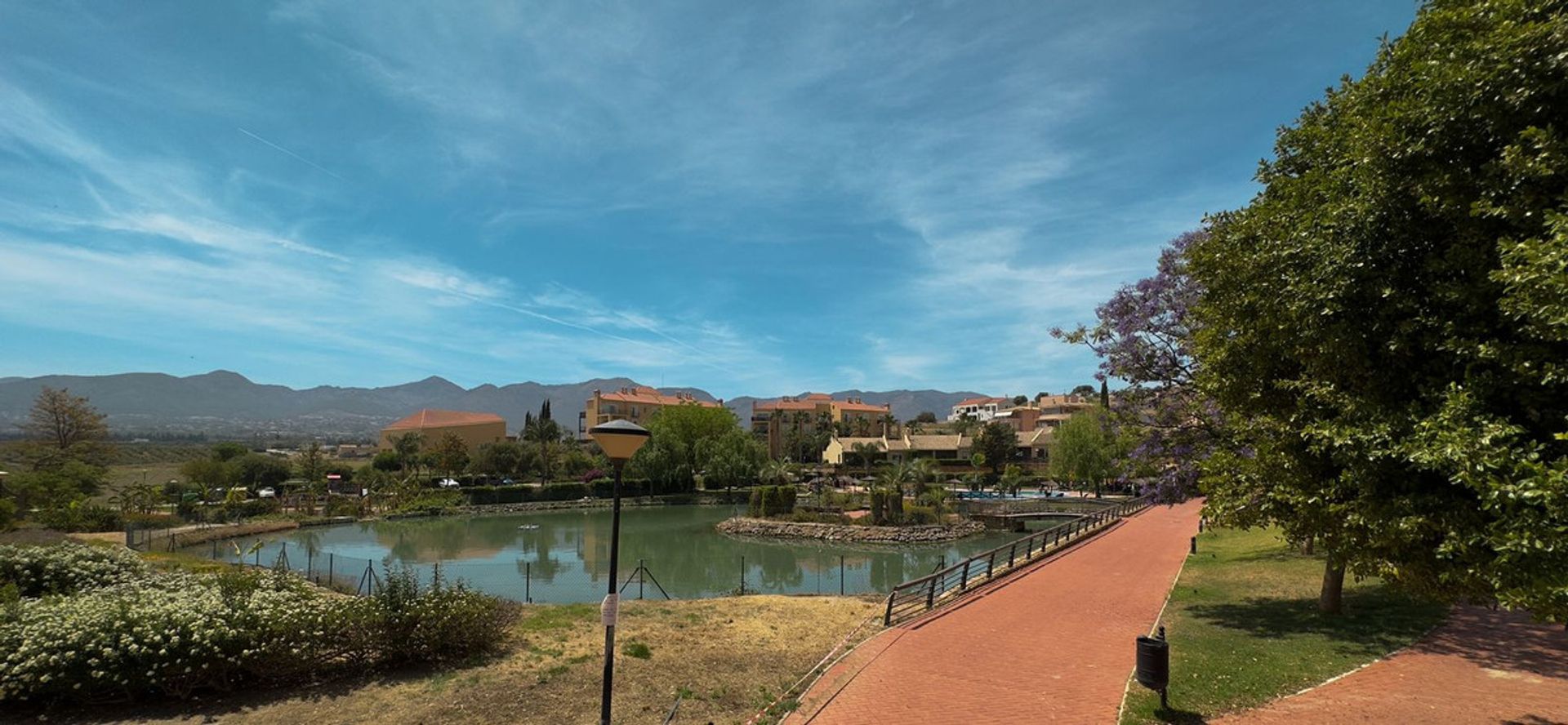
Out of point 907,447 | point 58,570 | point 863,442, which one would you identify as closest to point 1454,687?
point 58,570

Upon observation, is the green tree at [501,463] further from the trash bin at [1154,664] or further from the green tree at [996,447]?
the trash bin at [1154,664]

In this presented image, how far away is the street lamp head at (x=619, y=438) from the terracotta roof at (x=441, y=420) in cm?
11286

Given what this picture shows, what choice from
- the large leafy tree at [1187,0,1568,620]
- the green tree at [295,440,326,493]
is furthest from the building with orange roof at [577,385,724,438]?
the large leafy tree at [1187,0,1568,620]

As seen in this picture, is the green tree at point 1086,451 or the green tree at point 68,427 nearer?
the green tree at point 68,427

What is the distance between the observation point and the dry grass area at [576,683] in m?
8.82

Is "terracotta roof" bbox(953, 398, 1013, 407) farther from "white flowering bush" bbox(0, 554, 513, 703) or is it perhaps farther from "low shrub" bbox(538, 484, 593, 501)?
"white flowering bush" bbox(0, 554, 513, 703)

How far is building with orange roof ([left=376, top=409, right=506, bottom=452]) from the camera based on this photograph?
107 m

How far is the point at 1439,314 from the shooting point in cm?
593

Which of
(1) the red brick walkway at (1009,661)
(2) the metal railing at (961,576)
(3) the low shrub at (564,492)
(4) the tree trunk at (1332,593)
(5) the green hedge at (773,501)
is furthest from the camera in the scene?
(3) the low shrub at (564,492)

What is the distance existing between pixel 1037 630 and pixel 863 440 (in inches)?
3282

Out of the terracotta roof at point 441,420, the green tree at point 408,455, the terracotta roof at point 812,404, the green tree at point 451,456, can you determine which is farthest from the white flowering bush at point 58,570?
the terracotta roof at point 812,404

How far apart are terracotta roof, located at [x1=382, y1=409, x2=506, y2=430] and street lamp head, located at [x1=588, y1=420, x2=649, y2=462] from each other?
11286 centimetres

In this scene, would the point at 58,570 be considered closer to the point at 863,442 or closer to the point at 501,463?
the point at 501,463

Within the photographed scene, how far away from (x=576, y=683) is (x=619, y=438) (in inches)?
188
